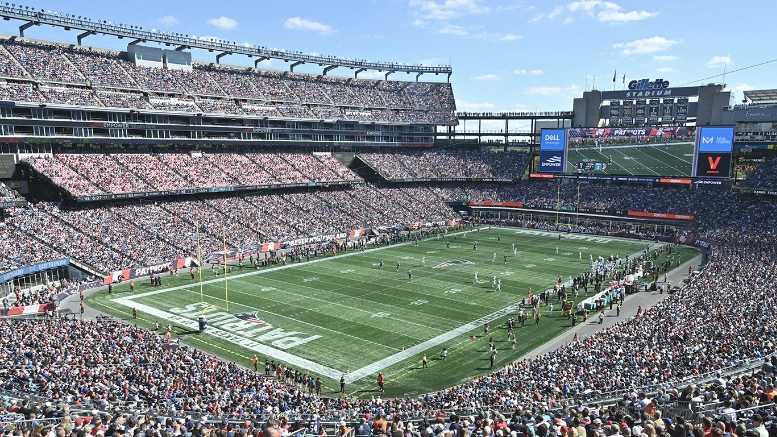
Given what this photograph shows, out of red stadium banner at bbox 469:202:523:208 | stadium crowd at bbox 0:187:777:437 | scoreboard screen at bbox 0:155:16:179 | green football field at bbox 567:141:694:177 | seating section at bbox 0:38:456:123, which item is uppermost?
seating section at bbox 0:38:456:123

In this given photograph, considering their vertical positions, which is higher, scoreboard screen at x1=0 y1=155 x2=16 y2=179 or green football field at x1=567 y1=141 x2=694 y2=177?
green football field at x1=567 y1=141 x2=694 y2=177

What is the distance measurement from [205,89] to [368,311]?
4852 cm

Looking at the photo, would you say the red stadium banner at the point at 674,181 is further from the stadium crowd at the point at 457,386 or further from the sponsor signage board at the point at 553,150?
the stadium crowd at the point at 457,386

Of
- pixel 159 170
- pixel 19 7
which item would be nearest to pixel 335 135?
pixel 159 170

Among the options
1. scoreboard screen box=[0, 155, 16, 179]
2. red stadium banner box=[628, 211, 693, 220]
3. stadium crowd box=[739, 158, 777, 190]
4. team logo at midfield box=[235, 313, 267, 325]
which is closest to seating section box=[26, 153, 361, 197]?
scoreboard screen box=[0, 155, 16, 179]

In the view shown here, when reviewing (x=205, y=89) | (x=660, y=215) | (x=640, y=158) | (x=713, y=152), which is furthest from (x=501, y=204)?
(x=205, y=89)

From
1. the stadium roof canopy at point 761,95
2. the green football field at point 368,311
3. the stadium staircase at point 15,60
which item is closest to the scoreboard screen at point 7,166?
the stadium staircase at point 15,60

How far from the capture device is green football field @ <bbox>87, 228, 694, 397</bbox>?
2748cm

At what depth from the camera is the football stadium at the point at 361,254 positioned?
18236 mm

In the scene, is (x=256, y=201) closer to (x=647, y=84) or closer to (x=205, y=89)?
(x=205, y=89)

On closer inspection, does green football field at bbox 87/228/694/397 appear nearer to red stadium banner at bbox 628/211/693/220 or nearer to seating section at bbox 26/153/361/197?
red stadium banner at bbox 628/211/693/220

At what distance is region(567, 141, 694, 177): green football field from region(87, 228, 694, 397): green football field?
18.8 metres

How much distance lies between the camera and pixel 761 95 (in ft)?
236

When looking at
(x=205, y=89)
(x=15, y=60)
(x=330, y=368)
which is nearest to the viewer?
(x=330, y=368)
